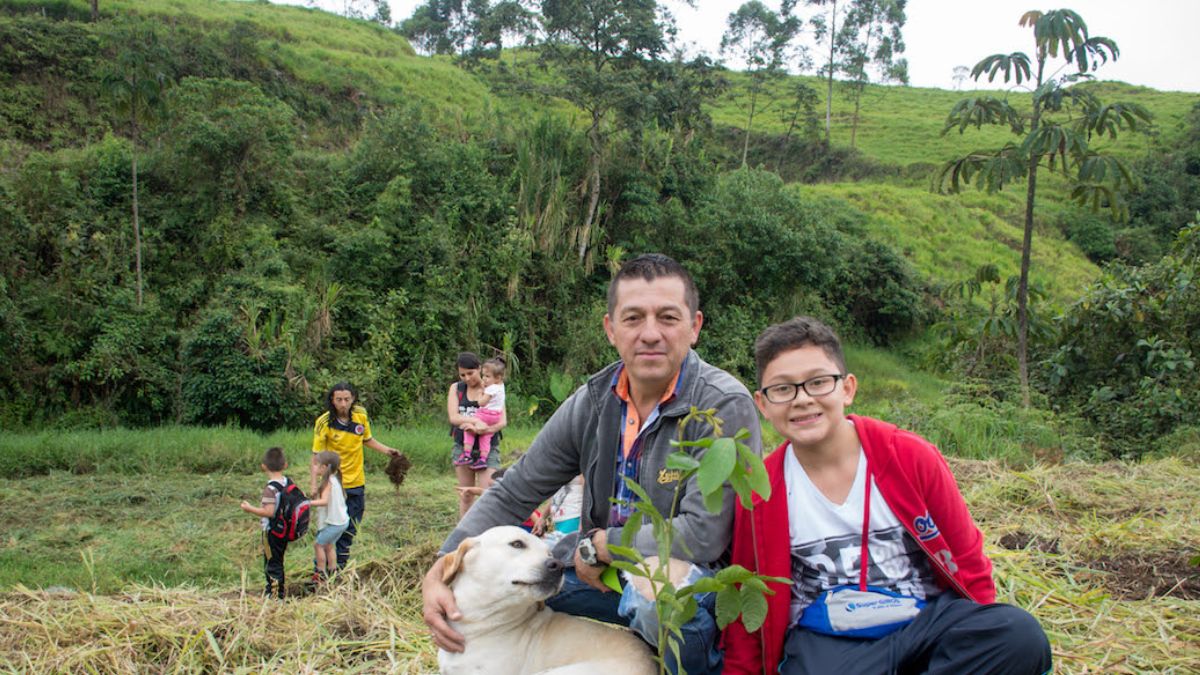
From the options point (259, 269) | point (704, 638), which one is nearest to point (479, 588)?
point (704, 638)

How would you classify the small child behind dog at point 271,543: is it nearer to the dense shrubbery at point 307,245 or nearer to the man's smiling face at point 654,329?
the man's smiling face at point 654,329

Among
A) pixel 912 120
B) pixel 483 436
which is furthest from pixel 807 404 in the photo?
pixel 912 120

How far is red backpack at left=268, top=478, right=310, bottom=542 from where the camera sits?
5508 mm

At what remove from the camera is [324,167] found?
62.1 feet

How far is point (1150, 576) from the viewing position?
4137 mm

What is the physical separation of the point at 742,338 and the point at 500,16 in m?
9.74

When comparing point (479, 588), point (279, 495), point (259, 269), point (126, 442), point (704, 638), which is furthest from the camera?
point (259, 269)

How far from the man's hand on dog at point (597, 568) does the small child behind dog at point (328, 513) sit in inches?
149

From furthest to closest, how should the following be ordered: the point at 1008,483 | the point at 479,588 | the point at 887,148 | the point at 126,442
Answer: the point at 887,148
the point at 126,442
the point at 1008,483
the point at 479,588

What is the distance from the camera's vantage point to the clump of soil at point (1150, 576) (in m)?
3.95

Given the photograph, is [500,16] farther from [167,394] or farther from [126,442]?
[126,442]

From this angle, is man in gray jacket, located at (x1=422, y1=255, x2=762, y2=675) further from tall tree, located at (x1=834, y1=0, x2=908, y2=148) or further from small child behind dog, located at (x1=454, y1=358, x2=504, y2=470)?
tall tree, located at (x1=834, y1=0, x2=908, y2=148)

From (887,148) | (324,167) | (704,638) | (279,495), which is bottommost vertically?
(279,495)

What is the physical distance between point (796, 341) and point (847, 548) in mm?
635
